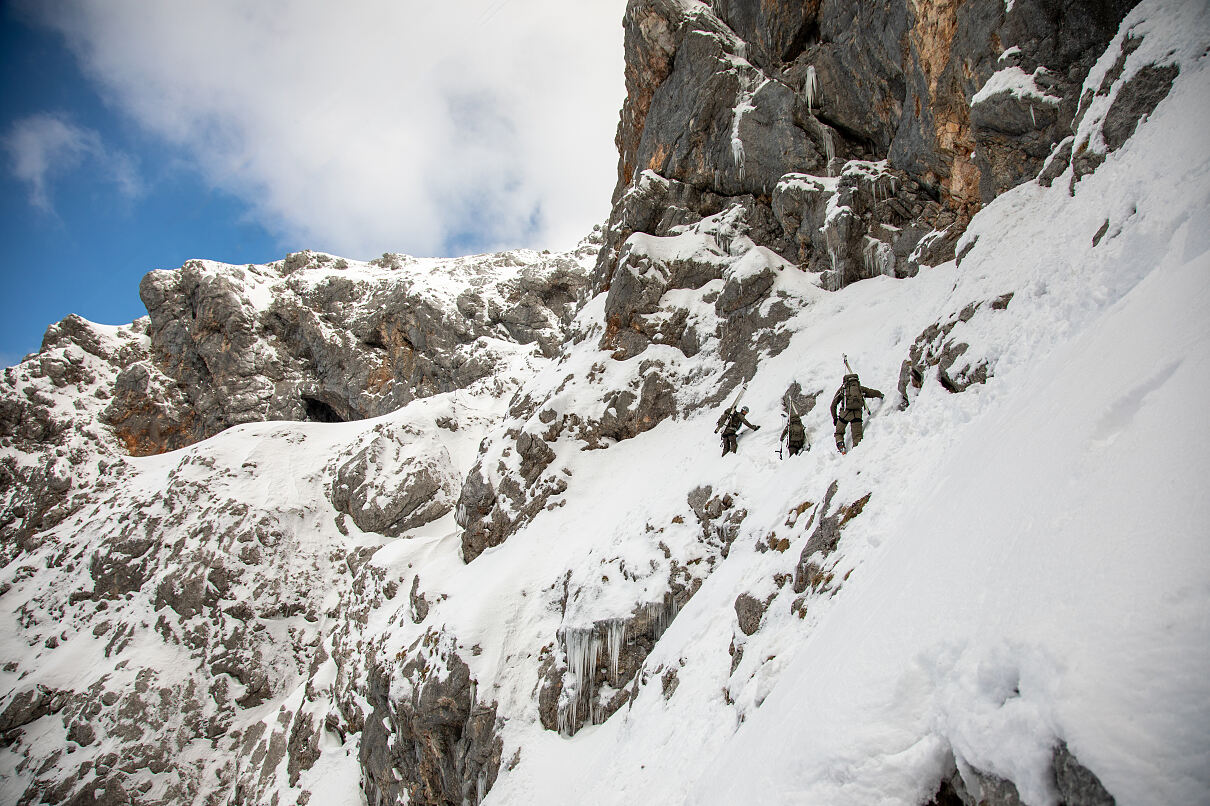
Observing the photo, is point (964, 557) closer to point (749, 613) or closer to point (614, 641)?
point (749, 613)

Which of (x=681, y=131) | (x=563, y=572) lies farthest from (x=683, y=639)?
(x=681, y=131)

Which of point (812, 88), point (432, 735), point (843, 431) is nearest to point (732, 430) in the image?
Answer: point (843, 431)

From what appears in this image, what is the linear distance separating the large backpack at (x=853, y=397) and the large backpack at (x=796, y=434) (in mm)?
1852

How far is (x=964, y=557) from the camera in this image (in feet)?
13.8

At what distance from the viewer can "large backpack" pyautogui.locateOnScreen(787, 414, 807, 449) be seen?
12656 millimetres

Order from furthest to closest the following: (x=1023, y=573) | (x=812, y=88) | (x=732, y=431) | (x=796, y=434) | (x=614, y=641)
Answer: (x=812, y=88), (x=732, y=431), (x=614, y=641), (x=796, y=434), (x=1023, y=573)

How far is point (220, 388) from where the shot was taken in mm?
53312

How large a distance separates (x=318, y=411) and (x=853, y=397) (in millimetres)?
58093

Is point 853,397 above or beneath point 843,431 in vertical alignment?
above

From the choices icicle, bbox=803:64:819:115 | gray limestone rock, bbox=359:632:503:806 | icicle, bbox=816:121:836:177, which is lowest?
gray limestone rock, bbox=359:632:503:806

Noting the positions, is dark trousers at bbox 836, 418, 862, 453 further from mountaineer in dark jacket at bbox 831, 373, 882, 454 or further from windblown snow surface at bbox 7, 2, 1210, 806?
windblown snow surface at bbox 7, 2, 1210, 806

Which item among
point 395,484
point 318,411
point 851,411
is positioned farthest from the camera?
point 318,411

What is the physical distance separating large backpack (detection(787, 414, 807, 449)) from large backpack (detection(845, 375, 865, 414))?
1.85 metres

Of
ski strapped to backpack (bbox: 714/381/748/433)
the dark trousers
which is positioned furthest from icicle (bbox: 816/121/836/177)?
the dark trousers
